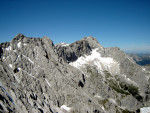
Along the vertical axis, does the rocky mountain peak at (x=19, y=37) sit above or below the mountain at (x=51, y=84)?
above

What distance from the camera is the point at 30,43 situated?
511 feet

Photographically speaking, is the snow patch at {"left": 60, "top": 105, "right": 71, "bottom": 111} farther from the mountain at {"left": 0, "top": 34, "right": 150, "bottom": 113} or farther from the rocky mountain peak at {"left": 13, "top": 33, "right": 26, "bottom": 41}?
the rocky mountain peak at {"left": 13, "top": 33, "right": 26, "bottom": 41}

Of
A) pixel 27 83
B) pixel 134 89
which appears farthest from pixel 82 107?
pixel 134 89

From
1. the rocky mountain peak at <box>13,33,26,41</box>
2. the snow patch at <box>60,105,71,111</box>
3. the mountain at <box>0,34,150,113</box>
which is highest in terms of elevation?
the rocky mountain peak at <box>13,33,26,41</box>

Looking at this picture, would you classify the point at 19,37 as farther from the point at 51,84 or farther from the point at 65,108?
the point at 65,108

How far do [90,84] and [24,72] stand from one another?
287 ft

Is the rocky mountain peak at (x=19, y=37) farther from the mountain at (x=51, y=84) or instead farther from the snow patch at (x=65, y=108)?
the snow patch at (x=65, y=108)

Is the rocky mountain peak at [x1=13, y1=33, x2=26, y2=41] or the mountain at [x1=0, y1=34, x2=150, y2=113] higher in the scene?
the rocky mountain peak at [x1=13, y1=33, x2=26, y2=41]

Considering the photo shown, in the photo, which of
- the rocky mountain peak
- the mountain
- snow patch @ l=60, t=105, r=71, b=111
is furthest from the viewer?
the rocky mountain peak

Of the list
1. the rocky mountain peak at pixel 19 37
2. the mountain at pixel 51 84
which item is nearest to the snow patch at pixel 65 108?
the mountain at pixel 51 84

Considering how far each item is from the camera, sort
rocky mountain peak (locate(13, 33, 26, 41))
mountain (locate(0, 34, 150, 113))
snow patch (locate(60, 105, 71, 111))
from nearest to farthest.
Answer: mountain (locate(0, 34, 150, 113)) < snow patch (locate(60, 105, 71, 111)) < rocky mountain peak (locate(13, 33, 26, 41))

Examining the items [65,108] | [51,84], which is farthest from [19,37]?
[65,108]

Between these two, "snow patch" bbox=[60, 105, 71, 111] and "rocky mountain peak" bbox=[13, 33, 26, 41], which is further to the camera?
"rocky mountain peak" bbox=[13, 33, 26, 41]

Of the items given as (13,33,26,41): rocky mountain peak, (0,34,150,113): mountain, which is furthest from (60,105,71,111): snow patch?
(13,33,26,41): rocky mountain peak
